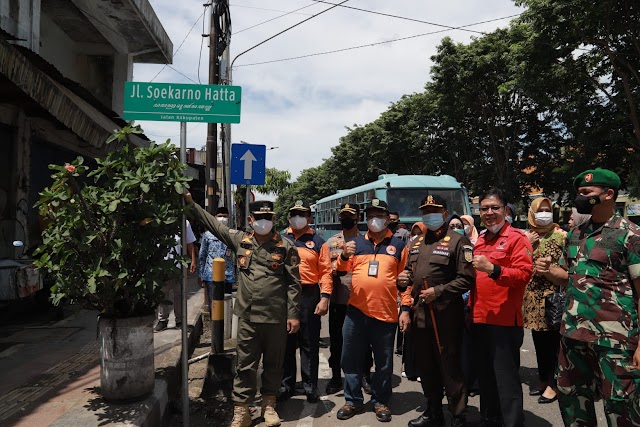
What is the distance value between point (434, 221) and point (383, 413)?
5.40 feet

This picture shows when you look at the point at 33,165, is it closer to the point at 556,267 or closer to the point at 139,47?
the point at 139,47

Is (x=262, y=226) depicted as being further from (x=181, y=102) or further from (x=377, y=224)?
(x=181, y=102)

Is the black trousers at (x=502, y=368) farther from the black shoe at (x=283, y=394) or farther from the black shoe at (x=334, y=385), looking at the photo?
the black shoe at (x=283, y=394)

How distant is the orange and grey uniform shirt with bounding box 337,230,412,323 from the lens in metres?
3.94

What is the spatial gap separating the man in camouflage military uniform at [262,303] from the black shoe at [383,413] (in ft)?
2.73

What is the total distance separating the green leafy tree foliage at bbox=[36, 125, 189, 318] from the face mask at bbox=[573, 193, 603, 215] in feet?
8.52

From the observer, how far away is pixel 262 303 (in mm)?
3832

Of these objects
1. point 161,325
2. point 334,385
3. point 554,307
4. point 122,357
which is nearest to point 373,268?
point 334,385

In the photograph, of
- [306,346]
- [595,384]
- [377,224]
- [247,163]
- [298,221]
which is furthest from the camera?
[247,163]

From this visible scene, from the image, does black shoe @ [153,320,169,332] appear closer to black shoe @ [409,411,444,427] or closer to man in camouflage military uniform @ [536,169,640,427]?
black shoe @ [409,411,444,427]

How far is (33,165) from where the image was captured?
782 centimetres

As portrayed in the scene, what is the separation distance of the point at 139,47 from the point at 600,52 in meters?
12.6

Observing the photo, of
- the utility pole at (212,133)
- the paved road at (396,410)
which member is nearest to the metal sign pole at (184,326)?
the paved road at (396,410)

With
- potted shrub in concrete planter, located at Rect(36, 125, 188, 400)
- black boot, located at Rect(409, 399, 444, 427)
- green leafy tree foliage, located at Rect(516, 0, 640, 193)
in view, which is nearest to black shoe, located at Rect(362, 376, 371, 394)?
black boot, located at Rect(409, 399, 444, 427)
